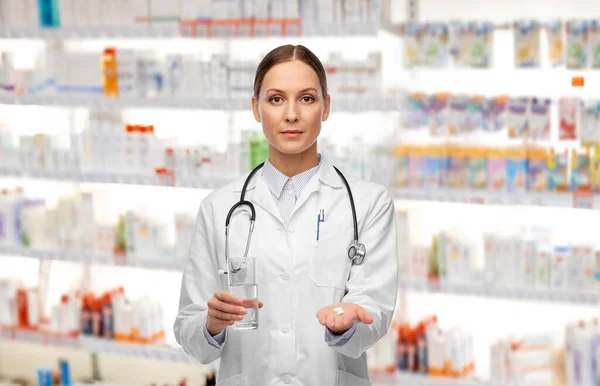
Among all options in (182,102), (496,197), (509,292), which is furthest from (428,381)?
(182,102)

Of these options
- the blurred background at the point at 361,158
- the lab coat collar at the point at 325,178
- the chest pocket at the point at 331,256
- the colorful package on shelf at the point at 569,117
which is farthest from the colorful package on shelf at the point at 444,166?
the chest pocket at the point at 331,256

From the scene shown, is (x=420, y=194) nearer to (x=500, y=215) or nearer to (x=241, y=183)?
(x=500, y=215)

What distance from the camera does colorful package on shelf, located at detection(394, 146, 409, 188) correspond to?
4016mm

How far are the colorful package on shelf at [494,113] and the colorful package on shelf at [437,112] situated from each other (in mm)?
186

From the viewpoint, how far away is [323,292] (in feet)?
6.57

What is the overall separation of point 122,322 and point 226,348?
2688 mm

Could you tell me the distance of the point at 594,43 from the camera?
147 inches

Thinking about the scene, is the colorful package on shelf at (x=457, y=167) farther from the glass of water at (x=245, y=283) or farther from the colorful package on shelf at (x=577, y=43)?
the glass of water at (x=245, y=283)

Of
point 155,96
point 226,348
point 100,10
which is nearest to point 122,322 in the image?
point 155,96

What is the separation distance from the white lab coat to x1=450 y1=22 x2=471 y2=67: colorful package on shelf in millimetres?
2062

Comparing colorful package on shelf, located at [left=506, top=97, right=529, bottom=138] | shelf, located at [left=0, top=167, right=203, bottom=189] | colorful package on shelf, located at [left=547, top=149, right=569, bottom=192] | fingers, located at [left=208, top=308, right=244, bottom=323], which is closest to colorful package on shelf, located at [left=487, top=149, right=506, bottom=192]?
colorful package on shelf, located at [left=506, top=97, right=529, bottom=138]

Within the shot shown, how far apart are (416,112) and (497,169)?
0.50 metres

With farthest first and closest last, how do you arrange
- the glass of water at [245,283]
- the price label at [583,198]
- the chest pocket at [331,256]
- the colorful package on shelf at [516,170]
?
the colorful package on shelf at [516,170], the price label at [583,198], the chest pocket at [331,256], the glass of water at [245,283]

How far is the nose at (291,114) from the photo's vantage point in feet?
6.40
